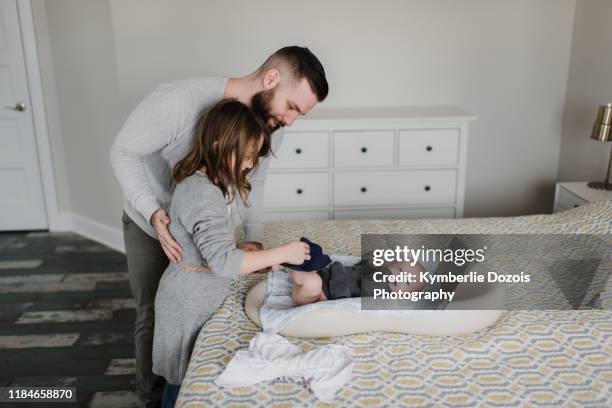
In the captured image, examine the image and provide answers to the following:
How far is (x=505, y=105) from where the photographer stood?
3531 mm

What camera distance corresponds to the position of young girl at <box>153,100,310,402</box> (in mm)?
1471

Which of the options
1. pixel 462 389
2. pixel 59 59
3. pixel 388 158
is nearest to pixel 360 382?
pixel 462 389

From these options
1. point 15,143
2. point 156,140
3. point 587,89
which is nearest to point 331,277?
point 156,140

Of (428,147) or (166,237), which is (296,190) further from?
(166,237)

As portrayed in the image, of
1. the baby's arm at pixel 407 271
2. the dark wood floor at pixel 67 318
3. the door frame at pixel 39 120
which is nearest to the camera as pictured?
the baby's arm at pixel 407 271

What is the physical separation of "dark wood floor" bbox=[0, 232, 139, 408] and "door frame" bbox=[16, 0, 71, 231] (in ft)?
0.54

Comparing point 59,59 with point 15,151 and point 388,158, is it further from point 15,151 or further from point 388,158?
point 388,158

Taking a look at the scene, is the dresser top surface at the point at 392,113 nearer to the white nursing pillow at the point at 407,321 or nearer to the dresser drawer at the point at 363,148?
the dresser drawer at the point at 363,148

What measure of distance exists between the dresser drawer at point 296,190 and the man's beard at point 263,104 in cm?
154

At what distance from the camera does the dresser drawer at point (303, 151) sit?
317 centimetres

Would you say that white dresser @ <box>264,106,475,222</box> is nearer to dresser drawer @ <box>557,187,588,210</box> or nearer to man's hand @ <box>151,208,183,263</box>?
dresser drawer @ <box>557,187,588,210</box>

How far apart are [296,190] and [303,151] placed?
0.23m

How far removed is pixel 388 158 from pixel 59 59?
2.19 m

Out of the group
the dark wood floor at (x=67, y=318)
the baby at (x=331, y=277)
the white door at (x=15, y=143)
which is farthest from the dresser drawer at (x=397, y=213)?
the white door at (x=15, y=143)
